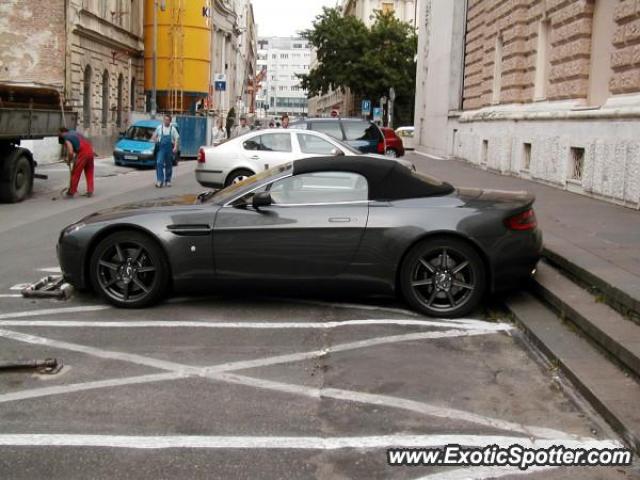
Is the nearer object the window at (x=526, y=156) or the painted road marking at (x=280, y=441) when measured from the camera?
the painted road marking at (x=280, y=441)

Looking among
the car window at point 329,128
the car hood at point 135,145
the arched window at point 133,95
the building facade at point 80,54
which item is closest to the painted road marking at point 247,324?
the car window at point 329,128

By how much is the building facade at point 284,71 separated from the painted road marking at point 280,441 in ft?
551

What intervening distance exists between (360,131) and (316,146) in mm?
4750

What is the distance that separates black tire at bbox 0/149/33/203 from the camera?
16.0 m

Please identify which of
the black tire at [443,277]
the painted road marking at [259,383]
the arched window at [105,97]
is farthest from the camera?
the arched window at [105,97]

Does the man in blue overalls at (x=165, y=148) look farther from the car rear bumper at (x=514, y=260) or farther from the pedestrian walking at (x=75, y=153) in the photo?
the car rear bumper at (x=514, y=260)

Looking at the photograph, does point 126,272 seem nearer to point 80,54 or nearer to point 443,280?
point 443,280

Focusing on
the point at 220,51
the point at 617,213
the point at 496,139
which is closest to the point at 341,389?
the point at 617,213

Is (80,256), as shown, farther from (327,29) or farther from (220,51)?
(220,51)

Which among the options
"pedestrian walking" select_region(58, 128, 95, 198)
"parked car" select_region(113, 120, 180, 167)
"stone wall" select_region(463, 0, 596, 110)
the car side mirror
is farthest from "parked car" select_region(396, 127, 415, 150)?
the car side mirror

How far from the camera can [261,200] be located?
7121 mm

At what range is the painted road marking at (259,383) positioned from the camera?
4.66 meters

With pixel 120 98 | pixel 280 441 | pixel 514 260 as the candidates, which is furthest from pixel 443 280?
pixel 120 98

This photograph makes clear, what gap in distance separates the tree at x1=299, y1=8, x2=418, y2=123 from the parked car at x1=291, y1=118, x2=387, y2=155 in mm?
45396
